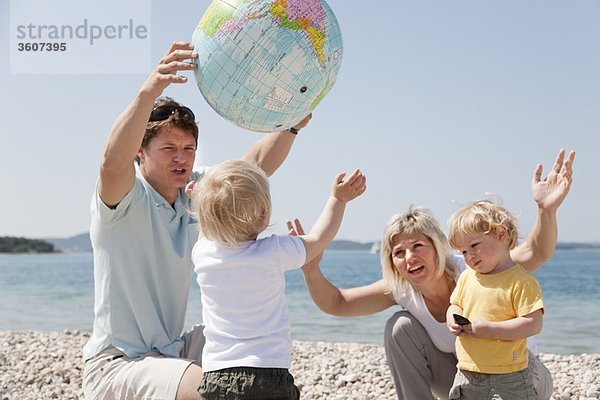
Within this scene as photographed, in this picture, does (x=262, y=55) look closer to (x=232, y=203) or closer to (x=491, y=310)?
(x=232, y=203)

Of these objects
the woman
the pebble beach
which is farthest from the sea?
the woman

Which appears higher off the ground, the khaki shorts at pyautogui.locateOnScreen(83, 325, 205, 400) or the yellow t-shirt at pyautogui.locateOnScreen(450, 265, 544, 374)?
the yellow t-shirt at pyautogui.locateOnScreen(450, 265, 544, 374)

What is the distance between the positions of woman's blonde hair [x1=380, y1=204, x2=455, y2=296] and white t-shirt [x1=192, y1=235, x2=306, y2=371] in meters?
0.94

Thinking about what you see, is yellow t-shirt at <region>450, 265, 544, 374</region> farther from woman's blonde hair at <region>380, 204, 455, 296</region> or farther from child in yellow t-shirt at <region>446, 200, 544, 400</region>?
woman's blonde hair at <region>380, 204, 455, 296</region>

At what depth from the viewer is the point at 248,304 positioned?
3098 mm

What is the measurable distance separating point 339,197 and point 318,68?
2.02ft

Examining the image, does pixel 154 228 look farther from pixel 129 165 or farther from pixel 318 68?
pixel 318 68

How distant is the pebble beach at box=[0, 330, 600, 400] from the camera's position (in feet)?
18.6

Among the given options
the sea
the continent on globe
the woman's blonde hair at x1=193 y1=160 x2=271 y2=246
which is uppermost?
the continent on globe

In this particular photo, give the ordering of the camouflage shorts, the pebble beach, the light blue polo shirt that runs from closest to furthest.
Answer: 1. the camouflage shorts
2. the light blue polo shirt
3. the pebble beach

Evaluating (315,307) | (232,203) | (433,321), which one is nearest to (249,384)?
(232,203)

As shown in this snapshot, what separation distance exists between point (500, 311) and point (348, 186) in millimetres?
914

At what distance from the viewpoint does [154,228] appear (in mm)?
3768

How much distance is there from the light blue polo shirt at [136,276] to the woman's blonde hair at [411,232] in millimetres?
1076
